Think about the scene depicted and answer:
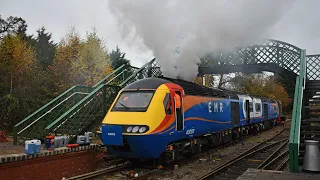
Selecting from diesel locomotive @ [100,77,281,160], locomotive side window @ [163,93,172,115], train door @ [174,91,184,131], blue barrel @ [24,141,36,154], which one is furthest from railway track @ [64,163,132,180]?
locomotive side window @ [163,93,172,115]

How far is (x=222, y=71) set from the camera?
19.3 m

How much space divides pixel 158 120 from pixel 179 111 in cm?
129

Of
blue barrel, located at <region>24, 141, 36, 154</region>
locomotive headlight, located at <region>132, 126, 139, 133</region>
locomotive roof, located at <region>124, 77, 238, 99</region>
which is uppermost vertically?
locomotive roof, located at <region>124, 77, 238, 99</region>

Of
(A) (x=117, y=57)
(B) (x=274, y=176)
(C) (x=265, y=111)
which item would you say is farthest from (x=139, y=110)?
(A) (x=117, y=57)

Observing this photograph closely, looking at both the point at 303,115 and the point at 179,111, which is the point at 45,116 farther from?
the point at 303,115

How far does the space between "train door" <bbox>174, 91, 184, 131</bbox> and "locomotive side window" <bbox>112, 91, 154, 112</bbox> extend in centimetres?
94

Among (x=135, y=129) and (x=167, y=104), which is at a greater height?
(x=167, y=104)

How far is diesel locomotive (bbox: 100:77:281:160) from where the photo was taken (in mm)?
8039

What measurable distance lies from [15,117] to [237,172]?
Result: 47.4ft

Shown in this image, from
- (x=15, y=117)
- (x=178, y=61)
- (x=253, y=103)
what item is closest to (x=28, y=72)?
(x=15, y=117)

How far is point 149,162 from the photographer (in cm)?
977

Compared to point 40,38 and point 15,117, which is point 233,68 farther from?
point 40,38

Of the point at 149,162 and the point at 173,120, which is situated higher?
the point at 173,120

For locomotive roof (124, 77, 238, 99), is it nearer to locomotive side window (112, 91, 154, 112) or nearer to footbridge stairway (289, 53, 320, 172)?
locomotive side window (112, 91, 154, 112)
